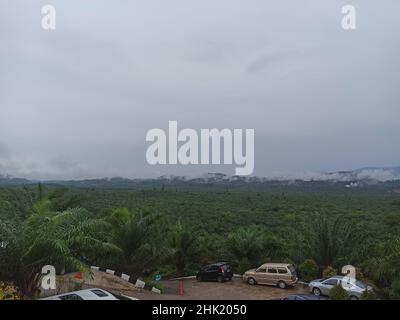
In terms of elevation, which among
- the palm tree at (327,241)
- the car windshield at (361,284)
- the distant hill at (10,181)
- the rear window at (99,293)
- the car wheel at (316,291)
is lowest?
the car wheel at (316,291)

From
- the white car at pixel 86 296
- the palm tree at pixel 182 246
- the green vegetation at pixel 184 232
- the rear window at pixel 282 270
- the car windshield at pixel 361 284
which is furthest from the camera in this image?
the palm tree at pixel 182 246

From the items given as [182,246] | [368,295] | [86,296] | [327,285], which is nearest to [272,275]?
[327,285]

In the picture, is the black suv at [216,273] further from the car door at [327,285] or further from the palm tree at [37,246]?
the palm tree at [37,246]

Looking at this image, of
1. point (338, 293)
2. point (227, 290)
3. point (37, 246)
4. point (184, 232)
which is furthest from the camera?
point (184, 232)

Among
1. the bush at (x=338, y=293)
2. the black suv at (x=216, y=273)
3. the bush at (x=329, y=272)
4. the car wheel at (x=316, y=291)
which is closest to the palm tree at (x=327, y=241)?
the bush at (x=329, y=272)

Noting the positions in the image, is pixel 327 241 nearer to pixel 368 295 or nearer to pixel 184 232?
pixel 368 295
